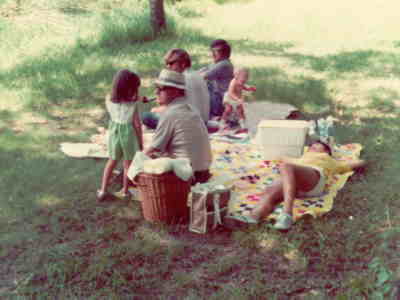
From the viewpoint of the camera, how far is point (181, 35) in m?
12.9

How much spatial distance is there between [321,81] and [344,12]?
7099mm

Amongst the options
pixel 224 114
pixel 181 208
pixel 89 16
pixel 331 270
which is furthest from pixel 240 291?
pixel 89 16

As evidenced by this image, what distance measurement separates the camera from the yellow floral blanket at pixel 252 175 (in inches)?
197

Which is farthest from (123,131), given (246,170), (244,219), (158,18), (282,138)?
(158,18)

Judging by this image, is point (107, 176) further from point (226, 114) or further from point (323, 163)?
point (226, 114)

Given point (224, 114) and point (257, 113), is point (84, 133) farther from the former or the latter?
point (257, 113)

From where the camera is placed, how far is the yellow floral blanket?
5.00m

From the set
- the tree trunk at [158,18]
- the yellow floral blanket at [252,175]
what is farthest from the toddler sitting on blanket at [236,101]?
the tree trunk at [158,18]

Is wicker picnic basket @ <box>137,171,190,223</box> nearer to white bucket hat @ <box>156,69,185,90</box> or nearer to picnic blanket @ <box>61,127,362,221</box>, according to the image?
picnic blanket @ <box>61,127,362,221</box>

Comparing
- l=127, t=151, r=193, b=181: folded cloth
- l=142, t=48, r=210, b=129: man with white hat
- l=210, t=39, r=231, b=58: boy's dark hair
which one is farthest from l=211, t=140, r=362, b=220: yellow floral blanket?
l=210, t=39, r=231, b=58: boy's dark hair

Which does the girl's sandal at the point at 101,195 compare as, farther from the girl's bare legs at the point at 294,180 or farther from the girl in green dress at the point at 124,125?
the girl's bare legs at the point at 294,180

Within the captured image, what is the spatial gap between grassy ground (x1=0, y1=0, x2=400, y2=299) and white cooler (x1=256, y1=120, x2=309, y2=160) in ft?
2.79

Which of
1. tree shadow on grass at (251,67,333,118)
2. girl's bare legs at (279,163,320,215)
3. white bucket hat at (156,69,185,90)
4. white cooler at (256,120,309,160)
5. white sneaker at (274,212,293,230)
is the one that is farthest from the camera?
tree shadow on grass at (251,67,333,118)

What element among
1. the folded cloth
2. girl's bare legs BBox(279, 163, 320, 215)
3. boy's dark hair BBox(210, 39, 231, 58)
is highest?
boy's dark hair BBox(210, 39, 231, 58)
